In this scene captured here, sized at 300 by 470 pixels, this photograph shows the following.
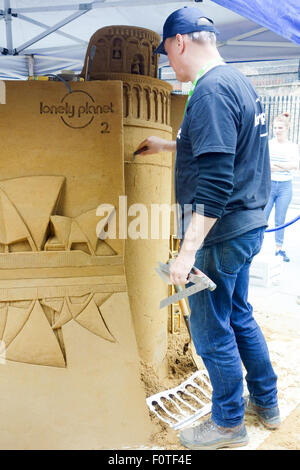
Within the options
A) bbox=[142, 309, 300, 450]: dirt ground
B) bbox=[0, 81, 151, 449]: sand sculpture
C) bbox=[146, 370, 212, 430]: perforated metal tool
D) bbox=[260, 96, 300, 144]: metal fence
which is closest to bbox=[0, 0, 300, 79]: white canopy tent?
bbox=[0, 81, 151, 449]: sand sculpture

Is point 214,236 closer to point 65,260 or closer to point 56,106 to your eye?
point 65,260

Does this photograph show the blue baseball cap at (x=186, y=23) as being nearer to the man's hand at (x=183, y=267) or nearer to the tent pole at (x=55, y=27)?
the man's hand at (x=183, y=267)

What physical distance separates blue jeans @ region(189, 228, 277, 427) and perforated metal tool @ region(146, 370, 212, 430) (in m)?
0.22

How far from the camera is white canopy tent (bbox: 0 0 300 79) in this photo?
3992mm

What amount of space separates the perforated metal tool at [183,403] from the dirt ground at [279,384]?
1.7 inches

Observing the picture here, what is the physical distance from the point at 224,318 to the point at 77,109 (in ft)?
3.72

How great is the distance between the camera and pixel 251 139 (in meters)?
1.71

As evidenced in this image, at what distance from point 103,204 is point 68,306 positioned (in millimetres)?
489

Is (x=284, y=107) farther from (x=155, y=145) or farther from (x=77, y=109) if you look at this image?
(x=77, y=109)

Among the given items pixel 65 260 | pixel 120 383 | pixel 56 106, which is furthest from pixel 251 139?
pixel 120 383

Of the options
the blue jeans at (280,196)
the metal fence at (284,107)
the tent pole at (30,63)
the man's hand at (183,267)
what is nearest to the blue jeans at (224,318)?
the man's hand at (183,267)

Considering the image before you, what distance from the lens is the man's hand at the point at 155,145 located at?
2062mm

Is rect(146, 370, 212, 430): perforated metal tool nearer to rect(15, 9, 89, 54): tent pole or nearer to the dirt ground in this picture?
the dirt ground

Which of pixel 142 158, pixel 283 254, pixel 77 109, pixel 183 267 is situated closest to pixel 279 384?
pixel 183 267
